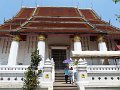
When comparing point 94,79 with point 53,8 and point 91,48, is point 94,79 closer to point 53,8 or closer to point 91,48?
point 91,48

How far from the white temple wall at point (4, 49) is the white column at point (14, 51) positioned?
57.8 inches

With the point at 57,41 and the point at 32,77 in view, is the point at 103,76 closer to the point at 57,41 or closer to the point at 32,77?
the point at 32,77

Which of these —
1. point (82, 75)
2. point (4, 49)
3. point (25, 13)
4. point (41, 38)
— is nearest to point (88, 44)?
point (41, 38)

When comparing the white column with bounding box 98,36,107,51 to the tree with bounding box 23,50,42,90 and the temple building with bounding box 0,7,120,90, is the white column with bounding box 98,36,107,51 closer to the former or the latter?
the temple building with bounding box 0,7,120,90

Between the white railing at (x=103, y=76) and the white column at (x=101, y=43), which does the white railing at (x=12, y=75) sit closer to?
the white railing at (x=103, y=76)

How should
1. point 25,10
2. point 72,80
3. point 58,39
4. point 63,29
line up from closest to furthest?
point 72,80 < point 63,29 < point 58,39 < point 25,10

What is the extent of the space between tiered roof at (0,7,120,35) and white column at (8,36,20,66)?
0.80m

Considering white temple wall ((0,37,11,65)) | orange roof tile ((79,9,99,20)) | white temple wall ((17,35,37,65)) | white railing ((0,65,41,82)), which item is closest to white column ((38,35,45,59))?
white temple wall ((17,35,37,65))

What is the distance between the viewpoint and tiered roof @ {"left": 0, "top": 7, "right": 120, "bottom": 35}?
18875 mm

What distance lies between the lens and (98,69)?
39.7 ft

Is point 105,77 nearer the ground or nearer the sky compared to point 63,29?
nearer the ground

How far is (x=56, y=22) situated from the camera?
20406 millimetres

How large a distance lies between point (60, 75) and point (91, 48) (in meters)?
5.09

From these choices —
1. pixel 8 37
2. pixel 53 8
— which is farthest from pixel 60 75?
pixel 53 8
